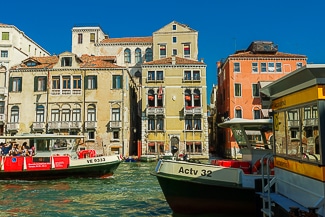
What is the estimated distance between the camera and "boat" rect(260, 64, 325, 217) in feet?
16.3

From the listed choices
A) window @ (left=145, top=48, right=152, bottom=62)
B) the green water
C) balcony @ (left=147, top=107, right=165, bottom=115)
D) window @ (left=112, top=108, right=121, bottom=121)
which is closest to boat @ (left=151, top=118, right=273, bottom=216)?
the green water

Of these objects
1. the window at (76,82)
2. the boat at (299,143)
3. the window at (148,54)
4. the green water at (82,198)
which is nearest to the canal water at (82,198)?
the green water at (82,198)

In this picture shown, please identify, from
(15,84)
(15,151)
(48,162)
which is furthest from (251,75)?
(15,84)

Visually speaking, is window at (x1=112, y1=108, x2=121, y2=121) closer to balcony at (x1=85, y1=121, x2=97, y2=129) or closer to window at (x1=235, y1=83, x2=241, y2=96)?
balcony at (x1=85, y1=121, x2=97, y2=129)

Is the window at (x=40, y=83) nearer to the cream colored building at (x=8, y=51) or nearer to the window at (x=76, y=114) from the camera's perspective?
the cream colored building at (x=8, y=51)

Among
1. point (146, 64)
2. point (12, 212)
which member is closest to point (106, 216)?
point (12, 212)

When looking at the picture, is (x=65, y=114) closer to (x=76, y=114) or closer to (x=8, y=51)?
(x=76, y=114)

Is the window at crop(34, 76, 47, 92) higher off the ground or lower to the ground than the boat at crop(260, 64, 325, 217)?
A: higher

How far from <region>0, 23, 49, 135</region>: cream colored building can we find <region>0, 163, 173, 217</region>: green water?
59.4 ft

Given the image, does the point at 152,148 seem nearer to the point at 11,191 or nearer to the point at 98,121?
the point at 98,121

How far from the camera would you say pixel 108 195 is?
1255 cm

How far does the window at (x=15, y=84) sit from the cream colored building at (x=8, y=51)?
45 centimetres

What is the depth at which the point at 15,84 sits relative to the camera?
32.3m

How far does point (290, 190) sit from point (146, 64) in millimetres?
27778
